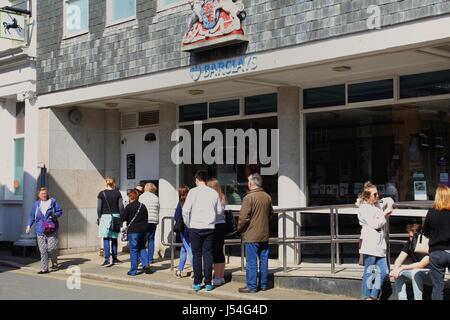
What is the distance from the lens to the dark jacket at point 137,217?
35.8ft

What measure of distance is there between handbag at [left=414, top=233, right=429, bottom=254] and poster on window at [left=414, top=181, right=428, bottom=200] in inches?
93.5

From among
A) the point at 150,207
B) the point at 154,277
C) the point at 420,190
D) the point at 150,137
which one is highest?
the point at 150,137

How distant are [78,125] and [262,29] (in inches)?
254

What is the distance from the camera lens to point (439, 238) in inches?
283

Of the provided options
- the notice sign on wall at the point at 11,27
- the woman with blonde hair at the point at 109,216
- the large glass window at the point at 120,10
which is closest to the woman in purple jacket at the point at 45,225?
the woman with blonde hair at the point at 109,216

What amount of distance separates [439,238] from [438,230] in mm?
94

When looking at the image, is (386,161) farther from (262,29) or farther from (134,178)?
(134,178)

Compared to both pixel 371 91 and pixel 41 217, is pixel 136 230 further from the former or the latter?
pixel 371 91

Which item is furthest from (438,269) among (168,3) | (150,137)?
(150,137)

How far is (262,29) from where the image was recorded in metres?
10.1

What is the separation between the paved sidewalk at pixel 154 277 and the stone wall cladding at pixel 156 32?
381 cm

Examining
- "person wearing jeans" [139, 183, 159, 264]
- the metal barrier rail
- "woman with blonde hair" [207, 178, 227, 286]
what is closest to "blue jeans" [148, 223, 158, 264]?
"person wearing jeans" [139, 183, 159, 264]

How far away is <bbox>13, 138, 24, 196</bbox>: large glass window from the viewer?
1616cm

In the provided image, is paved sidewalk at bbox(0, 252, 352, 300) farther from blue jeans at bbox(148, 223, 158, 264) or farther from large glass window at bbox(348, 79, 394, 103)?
large glass window at bbox(348, 79, 394, 103)
